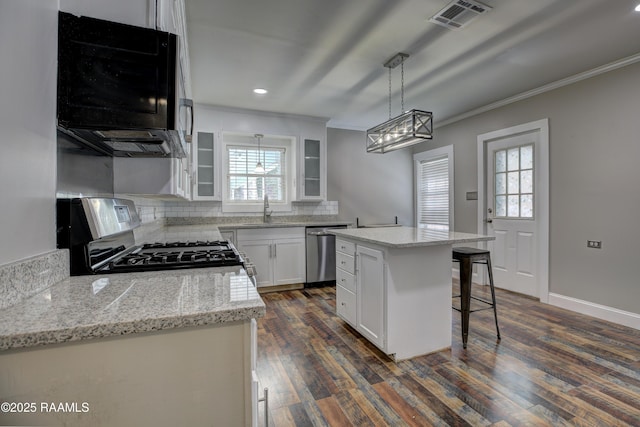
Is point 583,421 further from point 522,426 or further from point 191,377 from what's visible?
point 191,377

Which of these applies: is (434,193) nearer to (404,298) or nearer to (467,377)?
(404,298)

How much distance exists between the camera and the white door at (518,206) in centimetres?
351

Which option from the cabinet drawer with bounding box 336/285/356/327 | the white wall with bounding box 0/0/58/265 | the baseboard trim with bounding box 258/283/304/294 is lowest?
the baseboard trim with bounding box 258/283/304/294

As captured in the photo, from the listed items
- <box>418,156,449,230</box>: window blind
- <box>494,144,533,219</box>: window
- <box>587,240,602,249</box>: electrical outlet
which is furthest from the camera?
<box>418,156,449,230</box>: window blind

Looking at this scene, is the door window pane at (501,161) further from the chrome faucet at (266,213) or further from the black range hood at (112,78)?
the black range hood at (112,78)

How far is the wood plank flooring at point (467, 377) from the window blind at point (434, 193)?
2.28 metres

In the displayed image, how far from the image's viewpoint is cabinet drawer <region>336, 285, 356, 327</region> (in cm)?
263

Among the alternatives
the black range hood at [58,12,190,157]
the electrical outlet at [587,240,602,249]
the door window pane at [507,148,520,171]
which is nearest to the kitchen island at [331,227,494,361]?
the black range hood at [58,12,190,157]

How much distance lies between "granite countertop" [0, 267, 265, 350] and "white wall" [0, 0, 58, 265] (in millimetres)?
169

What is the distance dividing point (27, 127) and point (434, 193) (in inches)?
201

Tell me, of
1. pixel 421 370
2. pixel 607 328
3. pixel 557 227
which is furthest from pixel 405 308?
pixel 557 227

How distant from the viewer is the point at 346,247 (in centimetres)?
271

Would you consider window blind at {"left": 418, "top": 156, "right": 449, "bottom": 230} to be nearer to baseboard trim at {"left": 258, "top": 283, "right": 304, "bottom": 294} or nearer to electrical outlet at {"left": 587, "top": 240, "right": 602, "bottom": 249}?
electrical outlet at {"left": 587, "top": 240, "right": 602, "bottom": 249}

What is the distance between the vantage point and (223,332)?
30.0 inches
